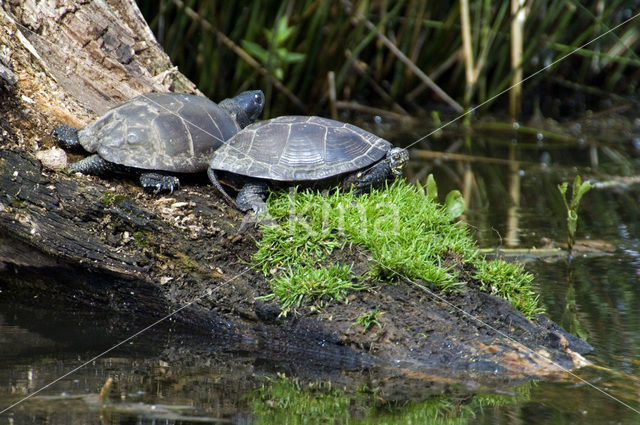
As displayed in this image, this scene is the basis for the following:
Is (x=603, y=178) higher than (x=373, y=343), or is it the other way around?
(x=603, y=178)

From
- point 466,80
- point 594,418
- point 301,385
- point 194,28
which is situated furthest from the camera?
point 466,80

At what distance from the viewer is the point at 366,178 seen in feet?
15.0

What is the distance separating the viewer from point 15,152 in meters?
4.23

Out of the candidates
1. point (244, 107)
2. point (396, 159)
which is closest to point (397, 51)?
point (244, 107)

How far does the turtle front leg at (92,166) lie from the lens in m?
4.32

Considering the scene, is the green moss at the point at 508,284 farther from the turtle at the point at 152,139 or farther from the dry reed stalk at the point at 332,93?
the dry reed stalk at the point at 332,93

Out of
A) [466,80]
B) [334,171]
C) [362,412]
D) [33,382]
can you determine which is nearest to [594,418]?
[362,412]

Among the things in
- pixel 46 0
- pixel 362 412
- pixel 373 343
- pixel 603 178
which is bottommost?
pixel 362 412

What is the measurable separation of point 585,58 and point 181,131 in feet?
26.0

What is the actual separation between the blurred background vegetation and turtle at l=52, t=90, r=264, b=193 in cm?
349

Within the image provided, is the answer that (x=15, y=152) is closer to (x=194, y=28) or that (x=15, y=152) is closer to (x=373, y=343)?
(x=373, y=343)

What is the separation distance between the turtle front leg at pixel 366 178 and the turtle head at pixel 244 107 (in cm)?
107

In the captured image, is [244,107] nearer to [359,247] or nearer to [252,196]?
[252,196]

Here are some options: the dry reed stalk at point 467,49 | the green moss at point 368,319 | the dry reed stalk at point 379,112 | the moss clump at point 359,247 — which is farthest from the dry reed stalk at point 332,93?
the green moss at point 368,319
